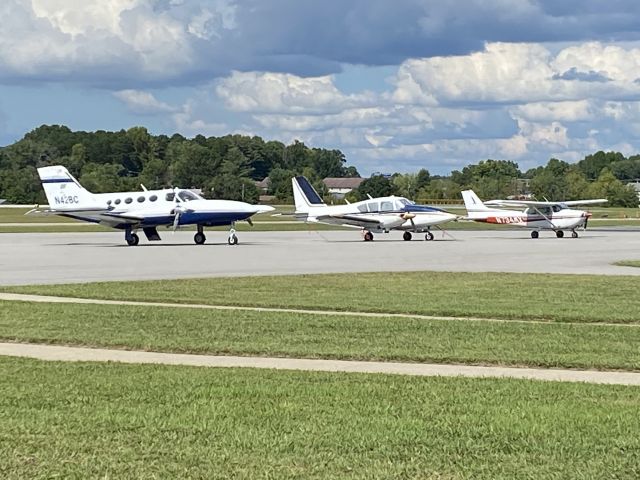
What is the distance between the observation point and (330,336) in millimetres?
13695

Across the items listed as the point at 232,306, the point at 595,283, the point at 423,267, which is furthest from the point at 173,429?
the point at 423,267

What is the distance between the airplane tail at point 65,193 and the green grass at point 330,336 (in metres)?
29.3

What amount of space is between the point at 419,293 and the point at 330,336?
21.9ft

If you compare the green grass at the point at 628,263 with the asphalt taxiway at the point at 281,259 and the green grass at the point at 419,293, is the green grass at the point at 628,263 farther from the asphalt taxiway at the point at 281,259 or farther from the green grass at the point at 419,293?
the green grass at the point at 419,293

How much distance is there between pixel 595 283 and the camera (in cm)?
2238

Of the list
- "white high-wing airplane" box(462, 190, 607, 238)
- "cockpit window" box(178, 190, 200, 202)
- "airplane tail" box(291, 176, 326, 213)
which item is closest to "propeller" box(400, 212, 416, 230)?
"airplane tail" box(291, 176, 326, 213)

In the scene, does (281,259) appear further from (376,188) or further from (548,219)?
(376,188)

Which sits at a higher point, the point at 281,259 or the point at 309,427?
the point at 309,427

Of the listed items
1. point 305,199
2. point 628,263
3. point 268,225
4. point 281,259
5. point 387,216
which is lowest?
point 268,225

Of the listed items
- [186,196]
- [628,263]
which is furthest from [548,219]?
[628,263]

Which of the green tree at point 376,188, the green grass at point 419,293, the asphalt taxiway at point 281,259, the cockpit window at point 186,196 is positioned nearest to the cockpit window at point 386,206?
the asphalt taxiway at point 281,259

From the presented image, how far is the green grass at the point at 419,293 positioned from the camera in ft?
56.1

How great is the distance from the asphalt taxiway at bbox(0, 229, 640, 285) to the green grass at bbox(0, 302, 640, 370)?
8.34 meters

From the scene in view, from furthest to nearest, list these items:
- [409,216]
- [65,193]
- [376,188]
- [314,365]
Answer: [376,188] < [409,216] < [65,193] < [314,365]
